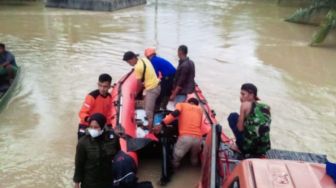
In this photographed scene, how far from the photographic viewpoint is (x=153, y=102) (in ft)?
25.3

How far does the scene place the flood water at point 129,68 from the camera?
26.9 ft

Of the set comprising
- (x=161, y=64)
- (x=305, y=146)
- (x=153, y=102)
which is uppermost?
(x=161, y=64)

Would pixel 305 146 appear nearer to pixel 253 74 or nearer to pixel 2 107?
pixel 253 74

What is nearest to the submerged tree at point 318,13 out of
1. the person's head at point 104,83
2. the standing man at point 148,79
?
the standing man at point 148,79

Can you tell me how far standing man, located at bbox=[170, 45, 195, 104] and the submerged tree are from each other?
1153cm

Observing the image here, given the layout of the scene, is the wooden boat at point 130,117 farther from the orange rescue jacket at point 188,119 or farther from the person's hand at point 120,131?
the orange rescue jacket at point 188,119

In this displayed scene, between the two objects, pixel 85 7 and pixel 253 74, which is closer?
pixel 253 74

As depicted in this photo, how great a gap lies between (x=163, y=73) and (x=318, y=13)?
16720mm

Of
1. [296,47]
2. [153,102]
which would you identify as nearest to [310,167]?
[153,102]

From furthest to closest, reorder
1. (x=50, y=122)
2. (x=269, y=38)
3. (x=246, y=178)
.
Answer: (x=269, y=38) → (x=50, y=122) → (x=246, y=178)

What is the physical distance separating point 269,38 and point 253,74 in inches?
267

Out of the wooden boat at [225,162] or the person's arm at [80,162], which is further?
the person's arm at [80,162]

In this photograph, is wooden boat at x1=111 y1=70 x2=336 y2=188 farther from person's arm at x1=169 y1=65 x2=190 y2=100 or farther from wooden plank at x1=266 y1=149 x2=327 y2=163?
person's arm at x1=169 y1=65 x2=190 y2=100

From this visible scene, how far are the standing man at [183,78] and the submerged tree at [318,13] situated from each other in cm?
1153
